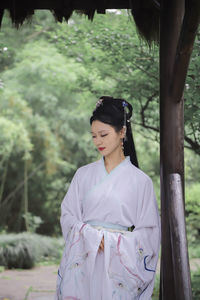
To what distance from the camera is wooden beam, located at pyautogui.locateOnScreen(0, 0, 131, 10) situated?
2969 mm

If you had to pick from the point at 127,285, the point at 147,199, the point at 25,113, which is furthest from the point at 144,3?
the point at 25,113

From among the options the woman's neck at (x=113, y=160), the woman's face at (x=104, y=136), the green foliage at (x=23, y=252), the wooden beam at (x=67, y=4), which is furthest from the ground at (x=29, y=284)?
the wooden beam at (x=67, y=4)

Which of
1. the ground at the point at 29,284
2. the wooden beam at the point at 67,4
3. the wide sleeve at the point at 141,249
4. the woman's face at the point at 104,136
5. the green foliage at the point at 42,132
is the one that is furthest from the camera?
the green foliage at the point at 42,132

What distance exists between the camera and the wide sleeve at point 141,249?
2.29 metres

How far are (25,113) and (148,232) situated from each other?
22.2ft

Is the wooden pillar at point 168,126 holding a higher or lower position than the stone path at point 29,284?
higher

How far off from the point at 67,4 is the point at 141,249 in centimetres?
168

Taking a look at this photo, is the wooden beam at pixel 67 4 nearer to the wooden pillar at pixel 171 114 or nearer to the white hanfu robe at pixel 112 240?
the wooden pillar at pixel 171 114

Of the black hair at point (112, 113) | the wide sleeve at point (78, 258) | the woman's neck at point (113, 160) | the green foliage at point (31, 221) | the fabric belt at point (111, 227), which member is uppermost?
the black hair at point (112, 113)

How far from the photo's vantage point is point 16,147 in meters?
9.02

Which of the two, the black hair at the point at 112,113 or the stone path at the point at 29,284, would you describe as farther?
the stone path at the point at 29,284

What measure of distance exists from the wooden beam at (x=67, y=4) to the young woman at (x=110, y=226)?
82 centimetres

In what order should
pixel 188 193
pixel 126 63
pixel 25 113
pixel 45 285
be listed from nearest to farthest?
1. pixel 126 63
2. pixel 45 285
3. pixel 188 193
4. pixel 25 113

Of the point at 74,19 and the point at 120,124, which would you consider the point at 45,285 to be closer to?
the point at 120,124
